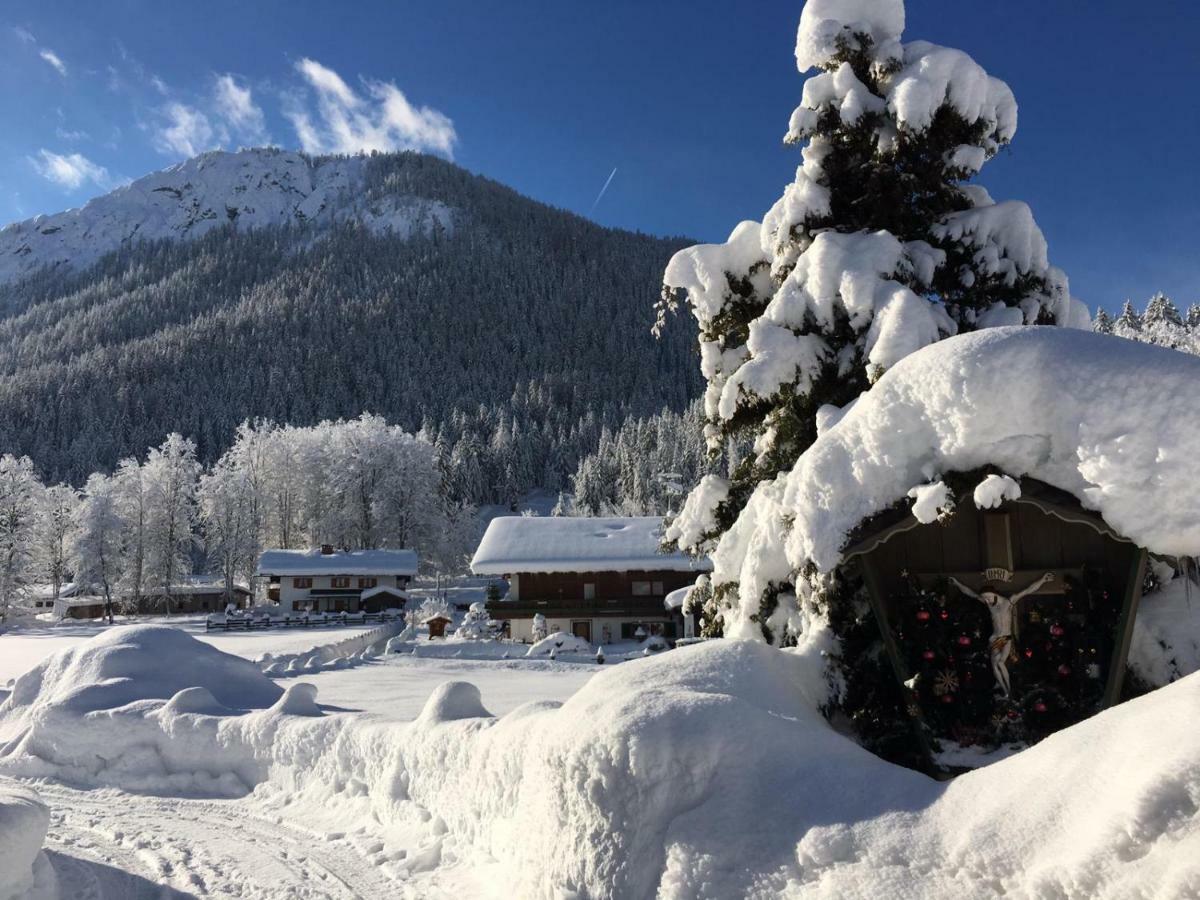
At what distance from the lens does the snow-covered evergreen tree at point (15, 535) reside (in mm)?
54719

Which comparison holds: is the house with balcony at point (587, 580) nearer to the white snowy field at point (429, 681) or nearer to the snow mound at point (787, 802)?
the white snowy field at point (429, 681)

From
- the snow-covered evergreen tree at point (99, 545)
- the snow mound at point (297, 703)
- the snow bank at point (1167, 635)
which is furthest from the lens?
the snow-covered evergreen tree at point (99, 545)

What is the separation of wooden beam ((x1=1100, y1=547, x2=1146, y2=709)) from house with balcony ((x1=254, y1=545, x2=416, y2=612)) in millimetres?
55359

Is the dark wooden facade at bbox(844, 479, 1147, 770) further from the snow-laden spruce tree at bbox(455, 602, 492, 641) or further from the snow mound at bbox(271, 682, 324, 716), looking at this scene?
the snow-laden spruce tree at bbox(455, 602, 492, 641)

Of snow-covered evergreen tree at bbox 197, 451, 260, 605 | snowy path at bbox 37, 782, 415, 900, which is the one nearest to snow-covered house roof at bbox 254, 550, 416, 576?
snow-covered evergreen tree at bbox 197, 451, 260, 605

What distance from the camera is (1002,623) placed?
8.00 metres

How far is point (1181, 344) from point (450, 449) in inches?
3798

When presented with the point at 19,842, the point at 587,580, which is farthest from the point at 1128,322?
the point at 19,842

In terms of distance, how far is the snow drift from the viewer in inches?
151

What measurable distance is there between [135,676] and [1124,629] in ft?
56.2

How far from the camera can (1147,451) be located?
628 cm

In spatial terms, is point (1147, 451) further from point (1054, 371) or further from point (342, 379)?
point (342, 379)

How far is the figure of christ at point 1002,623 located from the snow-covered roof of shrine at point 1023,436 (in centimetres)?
142

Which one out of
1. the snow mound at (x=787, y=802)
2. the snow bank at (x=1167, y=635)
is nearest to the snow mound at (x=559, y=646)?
the snow mound at (x=787, y=802)
